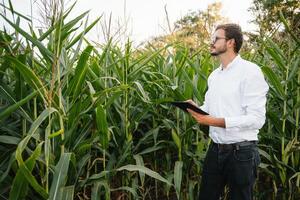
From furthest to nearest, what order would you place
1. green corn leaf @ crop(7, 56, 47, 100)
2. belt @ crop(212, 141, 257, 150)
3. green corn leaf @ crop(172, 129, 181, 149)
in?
green corn leaf @ crop(172, 129, 181, 149)
belt @ crop(212, 141, 257, 150)
green corn leaf @ crop(7, 56, 47, 100)

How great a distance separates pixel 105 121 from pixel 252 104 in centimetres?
88

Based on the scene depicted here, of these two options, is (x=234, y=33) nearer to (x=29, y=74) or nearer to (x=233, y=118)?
(x=233, y=118)

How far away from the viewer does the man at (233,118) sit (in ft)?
7.41

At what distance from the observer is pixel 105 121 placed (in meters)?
2.08

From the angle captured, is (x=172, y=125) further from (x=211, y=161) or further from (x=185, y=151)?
(x=211, y=161)

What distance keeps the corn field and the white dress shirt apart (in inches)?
13.2

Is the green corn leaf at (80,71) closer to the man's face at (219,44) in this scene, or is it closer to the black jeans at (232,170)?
the man's face at (219,44)

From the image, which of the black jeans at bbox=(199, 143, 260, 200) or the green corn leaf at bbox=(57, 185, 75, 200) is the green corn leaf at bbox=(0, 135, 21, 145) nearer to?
the green corn leaf at bbox=(57, 185, 75, 200)

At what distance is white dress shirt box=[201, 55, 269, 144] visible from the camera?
2244 mm

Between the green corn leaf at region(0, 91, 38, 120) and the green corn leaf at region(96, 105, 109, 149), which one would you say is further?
the green corn leaf at region(96, 105, 109, 149)

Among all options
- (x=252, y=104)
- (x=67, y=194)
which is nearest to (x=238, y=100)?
(x=252, y=104)

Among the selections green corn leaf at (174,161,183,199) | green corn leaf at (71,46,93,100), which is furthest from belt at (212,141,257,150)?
green corn leaf at (71,46,93,100)

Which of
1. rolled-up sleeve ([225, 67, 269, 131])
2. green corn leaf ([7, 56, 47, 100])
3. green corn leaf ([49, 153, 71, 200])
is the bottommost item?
green corn leaf ([49, 153, 71, 200])

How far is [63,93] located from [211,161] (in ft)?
3.51
